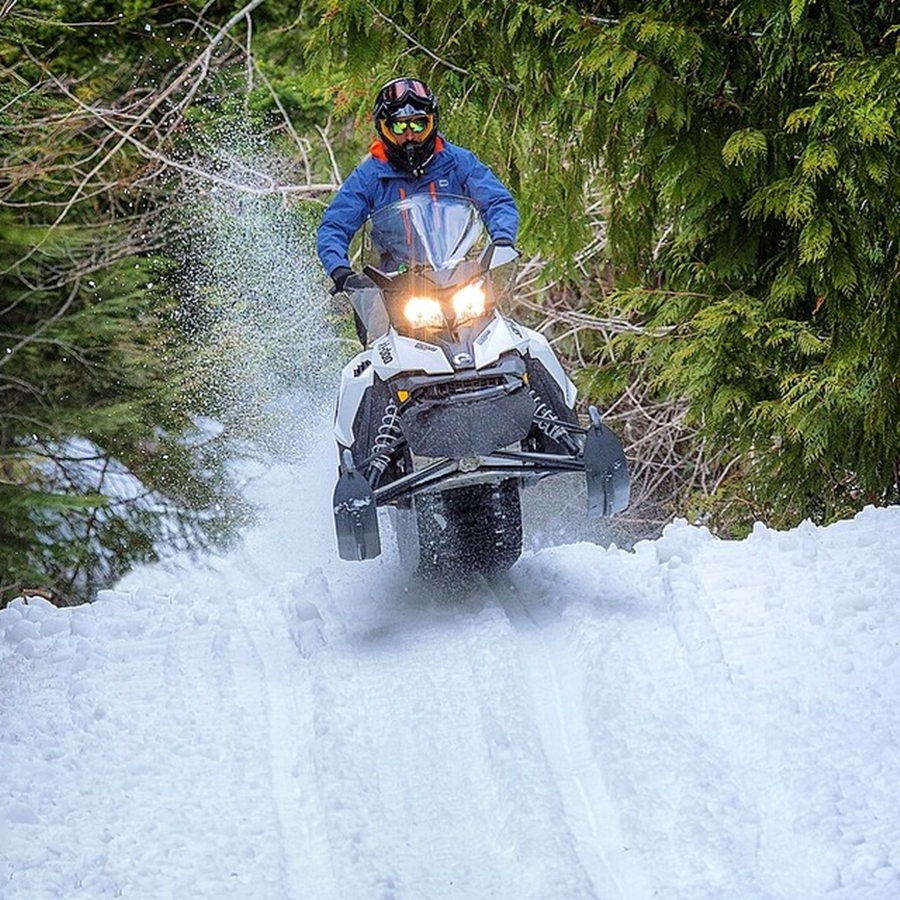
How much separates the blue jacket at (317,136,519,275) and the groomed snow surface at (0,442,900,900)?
1.72 m

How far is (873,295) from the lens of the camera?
22.0 ft

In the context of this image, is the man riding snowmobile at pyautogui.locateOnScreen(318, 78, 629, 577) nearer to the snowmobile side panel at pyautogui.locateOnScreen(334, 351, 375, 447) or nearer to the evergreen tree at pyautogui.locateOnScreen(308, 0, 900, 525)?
the snowmobile side panel at pyautogui.locateOnScreen(334, 351, 375, 447)

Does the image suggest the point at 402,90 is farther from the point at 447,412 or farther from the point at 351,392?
the point at 447,412

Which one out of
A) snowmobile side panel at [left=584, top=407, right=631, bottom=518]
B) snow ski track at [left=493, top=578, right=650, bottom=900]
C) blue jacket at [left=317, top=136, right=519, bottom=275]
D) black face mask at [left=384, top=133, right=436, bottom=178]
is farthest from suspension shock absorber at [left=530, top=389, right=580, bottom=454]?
black face mask at [left=384, top=133, right=436, bottom=178]

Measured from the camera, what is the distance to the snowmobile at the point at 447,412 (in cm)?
595

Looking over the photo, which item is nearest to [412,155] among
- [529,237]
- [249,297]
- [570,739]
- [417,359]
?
[417,359]

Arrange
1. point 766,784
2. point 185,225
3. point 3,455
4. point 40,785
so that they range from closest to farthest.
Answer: point 766,784, point 40,785, point 3,455, point 185,225

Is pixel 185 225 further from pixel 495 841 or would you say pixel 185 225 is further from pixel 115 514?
pixel 495 841

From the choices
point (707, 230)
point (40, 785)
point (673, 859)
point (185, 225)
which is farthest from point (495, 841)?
point (185, 225)

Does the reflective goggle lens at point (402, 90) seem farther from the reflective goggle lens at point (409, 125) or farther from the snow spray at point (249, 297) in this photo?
the snow spray at point (249, 297)

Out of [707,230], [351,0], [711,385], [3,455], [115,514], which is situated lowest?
[115,514]

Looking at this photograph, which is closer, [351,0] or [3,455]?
[351,0]

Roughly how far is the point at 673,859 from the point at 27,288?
905cm

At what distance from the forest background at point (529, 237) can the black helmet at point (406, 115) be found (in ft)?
2.94
